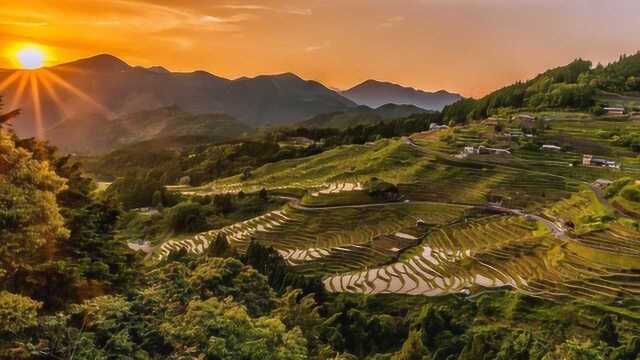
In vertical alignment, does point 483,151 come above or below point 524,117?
below

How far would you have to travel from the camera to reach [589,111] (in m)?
73.1

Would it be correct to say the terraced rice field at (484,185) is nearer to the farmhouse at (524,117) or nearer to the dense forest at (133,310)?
the farmhouse at (524,117)

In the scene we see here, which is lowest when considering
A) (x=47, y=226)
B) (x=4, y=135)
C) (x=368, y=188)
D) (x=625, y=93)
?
(x=368, y=188)

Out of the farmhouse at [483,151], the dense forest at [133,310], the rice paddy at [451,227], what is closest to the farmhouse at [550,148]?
the rice paddy at [451,227]

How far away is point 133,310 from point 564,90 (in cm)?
8434

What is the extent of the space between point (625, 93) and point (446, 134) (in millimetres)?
42286

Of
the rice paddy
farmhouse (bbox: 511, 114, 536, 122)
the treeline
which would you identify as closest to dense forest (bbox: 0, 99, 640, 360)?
the rice paddy

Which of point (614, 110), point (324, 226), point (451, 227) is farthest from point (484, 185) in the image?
point (614, 110)

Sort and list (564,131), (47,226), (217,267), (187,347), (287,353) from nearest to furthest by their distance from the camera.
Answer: (47,226) → (187,347) → (287,353) → (217,267) → (564,131)

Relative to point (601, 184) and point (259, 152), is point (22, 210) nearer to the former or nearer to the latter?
point (601, 184)

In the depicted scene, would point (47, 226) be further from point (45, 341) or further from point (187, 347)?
point (187, 347)

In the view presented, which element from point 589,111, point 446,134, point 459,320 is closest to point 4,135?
point 459,320

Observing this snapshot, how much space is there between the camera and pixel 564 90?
8138 cm

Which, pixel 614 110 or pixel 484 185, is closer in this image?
pixel 484 185
